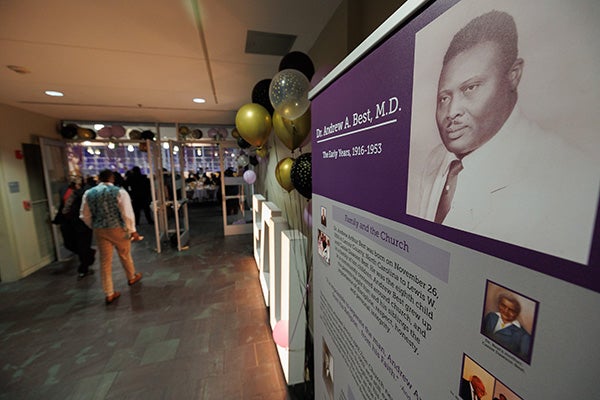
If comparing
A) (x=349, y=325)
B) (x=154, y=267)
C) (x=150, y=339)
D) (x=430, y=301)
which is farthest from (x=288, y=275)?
(x=154, y=267)

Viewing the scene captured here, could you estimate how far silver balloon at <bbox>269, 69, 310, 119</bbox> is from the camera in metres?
1.39

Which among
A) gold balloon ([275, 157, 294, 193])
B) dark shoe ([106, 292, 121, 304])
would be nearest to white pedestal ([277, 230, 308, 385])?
gold balloon ([275, 157, 294, 193])

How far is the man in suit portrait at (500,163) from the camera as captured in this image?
0.32 meters

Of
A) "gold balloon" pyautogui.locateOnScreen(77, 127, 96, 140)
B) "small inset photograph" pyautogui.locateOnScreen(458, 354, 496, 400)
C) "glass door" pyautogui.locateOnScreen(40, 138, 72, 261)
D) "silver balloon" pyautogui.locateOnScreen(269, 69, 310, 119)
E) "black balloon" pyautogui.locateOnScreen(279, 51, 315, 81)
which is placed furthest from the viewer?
"gold balloon" pyautogui.locateOnScreen(77, 127, 96, 140)

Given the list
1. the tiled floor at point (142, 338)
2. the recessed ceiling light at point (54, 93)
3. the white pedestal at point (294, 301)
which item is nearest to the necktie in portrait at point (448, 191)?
the white pedestal at point (294, 301)

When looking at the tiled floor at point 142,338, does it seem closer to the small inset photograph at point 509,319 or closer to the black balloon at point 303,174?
the black balloon at point 303,174

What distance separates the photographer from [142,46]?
2004 millimetres

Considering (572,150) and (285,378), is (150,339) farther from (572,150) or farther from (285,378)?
(572,150)

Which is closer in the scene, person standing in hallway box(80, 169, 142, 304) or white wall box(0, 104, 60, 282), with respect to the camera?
person standing in hallway box(80, 169, 142, 304)

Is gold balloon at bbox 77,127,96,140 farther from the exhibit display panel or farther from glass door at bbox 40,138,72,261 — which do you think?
the exhibit display panel

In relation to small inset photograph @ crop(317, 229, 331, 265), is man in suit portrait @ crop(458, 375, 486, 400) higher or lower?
lower

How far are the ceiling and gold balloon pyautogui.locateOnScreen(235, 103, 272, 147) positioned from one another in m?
0.57

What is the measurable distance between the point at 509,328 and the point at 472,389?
17cm

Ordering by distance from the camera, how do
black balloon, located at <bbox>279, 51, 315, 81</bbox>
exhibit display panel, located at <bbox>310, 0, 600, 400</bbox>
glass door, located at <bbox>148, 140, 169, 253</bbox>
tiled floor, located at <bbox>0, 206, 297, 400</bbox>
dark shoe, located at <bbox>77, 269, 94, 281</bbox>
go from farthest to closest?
glass door, located at <bbox>148, 140, 169, 253</bbox>
dark shoe, located at <bbox>77, 269, 94, 281</bbox>
tiled floor, located at <bbox>0, 206, 297, 400</bbox>
black balloon, located at <bbox>279, 51, 315, 81</bbox>
exhibit display panel, located at <bbox>310, 0, 600, 400</bbox>
